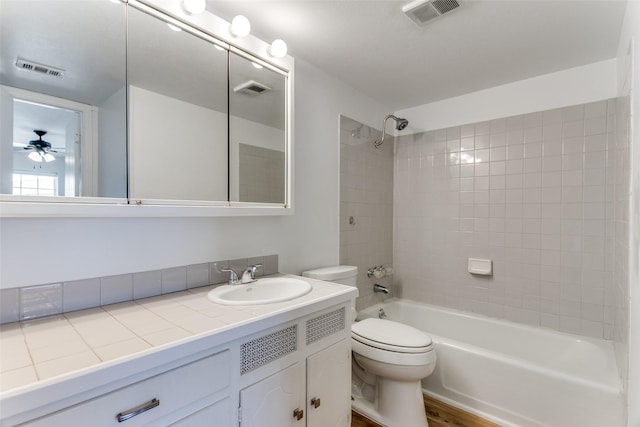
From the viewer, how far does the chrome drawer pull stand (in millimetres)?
746

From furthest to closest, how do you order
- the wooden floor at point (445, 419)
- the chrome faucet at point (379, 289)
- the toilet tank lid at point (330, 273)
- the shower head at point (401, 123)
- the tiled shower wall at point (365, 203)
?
the shower head at point (401, 123) < the chrome faucet at point (379, 289) < the tiled shower wall at point (365, 203) < the toilet tank lid at point (330, 273) < the wooden floor at point (445, 419)

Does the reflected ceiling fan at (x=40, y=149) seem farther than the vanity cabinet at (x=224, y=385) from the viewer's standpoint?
Yes

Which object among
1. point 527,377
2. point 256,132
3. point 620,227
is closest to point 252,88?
point 256,132

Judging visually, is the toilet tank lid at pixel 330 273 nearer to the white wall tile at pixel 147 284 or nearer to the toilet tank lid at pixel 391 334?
the toilet tank lid at pixel 391 334

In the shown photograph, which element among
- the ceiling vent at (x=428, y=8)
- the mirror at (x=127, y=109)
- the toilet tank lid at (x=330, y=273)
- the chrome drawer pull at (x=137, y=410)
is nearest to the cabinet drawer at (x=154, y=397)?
the chrome drawer pull at (x=137, y=410)

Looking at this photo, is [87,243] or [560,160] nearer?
[87,243]

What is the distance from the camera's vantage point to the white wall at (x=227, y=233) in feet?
3.45

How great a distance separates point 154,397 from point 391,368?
1.29 m

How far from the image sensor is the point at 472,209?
2.48 metres

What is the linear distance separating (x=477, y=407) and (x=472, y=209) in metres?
1.41

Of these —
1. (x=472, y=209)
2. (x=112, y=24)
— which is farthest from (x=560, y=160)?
(x=112, y=24)

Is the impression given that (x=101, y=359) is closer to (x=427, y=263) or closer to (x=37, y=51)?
(x=37, y=51)

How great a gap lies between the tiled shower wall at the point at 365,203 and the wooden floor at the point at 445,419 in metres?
0.77

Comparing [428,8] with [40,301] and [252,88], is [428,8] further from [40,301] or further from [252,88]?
[40,301]
